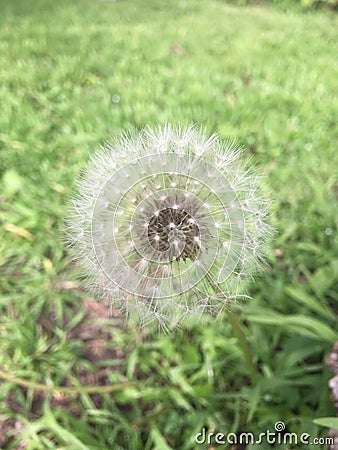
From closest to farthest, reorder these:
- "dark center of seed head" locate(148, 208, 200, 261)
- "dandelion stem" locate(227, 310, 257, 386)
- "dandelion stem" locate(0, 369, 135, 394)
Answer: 1. "dark center of seed head" locate(148, 208, 200, 261)
2. "dandelion stem" locate(227, 310, 257, 386)
3. "dandelion stem" locate(0, 369, 135, 394)

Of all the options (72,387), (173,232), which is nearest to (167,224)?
(173,232)

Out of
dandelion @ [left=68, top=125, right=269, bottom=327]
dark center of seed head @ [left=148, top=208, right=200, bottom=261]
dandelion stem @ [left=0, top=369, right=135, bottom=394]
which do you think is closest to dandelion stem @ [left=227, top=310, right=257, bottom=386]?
dandelion @ [left=68, top=125, right=269, bottom=327]

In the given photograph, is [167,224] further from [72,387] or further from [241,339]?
[72,387]

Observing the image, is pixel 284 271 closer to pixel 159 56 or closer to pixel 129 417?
pixel 129 417

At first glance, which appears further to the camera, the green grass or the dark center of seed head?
the green grass

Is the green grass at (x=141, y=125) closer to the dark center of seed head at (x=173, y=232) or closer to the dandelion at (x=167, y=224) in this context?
the dandelion at (x=167, y=224)

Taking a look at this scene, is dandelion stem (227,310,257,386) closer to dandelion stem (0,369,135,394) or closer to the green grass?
the green grass

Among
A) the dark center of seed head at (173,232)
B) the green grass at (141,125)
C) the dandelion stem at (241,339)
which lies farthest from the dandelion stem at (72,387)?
the dark center of seed head at (173,232)
